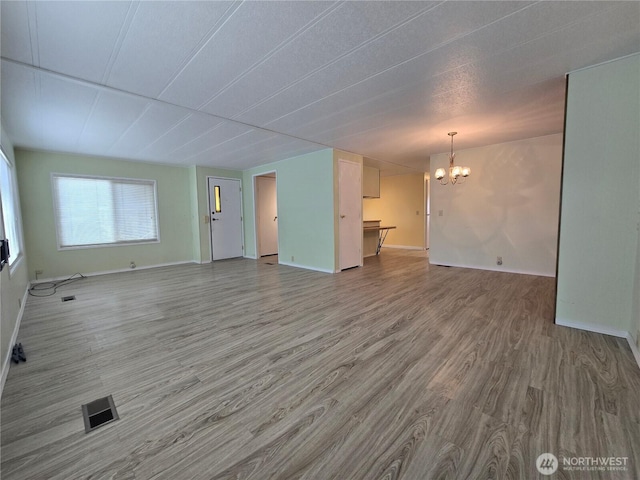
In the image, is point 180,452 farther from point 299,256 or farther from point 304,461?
point 299,256

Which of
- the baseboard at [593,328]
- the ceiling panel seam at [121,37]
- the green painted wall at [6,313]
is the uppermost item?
the ceiling panel seam at [121,37]

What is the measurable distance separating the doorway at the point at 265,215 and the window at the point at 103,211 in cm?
238

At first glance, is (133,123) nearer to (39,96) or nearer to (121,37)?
(39,96)

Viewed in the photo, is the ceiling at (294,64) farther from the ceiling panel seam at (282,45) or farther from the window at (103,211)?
the window at (103,211)

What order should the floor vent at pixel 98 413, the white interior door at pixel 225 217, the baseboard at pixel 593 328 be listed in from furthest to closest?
1. the white interior door at pixel 225 217
2. the baseboard at pixel 593 328
3. the floor vent at pixel 98 413

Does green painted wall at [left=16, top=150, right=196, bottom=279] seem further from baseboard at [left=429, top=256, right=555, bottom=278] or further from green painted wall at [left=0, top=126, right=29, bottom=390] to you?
baseboard at [left=429, top=256, right=555, bottom=278]

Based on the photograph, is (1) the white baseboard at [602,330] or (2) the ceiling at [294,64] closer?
(2) the ceiling at [294,64]

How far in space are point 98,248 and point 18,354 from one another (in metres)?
3.88

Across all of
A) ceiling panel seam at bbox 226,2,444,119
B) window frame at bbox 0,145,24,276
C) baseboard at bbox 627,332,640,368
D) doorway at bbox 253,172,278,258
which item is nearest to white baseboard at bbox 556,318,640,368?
baseboard at bbox 627,332,640,368

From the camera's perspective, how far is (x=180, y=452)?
1.31 m

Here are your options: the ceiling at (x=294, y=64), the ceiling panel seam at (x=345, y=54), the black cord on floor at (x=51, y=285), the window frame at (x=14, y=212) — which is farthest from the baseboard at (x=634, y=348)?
the black cord on floor at (x=51, y=285)

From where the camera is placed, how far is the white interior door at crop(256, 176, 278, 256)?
7.40 metres

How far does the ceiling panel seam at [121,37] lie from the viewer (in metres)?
1.63

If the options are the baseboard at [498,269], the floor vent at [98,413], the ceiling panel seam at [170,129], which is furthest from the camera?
the baseboard at [498,269]
